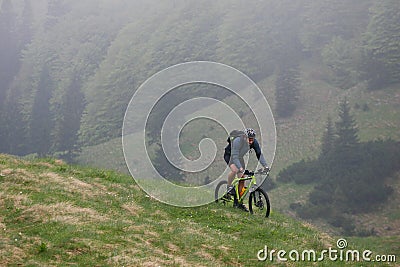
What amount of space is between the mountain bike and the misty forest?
36.3 meters

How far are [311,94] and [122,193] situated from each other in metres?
81.6

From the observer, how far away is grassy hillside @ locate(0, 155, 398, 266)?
36.8ft

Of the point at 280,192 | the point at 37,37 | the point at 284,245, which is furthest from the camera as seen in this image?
the point at 37,37

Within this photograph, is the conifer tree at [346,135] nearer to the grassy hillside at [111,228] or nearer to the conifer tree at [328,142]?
the conifer tree at [328,142]

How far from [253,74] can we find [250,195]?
94816 millimetres

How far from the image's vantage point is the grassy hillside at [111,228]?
11.2 m

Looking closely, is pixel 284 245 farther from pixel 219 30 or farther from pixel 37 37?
pixel 37 37

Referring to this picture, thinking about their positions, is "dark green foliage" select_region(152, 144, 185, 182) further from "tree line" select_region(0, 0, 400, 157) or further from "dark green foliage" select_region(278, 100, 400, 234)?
"tree line" select_region(0, 0, 400, 157)

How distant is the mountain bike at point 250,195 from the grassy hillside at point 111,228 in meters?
0.60

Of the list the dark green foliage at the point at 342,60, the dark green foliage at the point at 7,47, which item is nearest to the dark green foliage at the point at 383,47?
the dark green foliage at the point at 342,60

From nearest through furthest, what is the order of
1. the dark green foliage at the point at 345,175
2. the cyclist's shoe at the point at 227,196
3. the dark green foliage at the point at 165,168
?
the cyclist's shoe at the point at 227,196, the dark green foliage at the point at 345,175, the dark green foliage at the point at 165,168

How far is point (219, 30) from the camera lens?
13988 centimetres

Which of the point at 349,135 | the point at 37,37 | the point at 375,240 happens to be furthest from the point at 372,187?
the point at 37,37

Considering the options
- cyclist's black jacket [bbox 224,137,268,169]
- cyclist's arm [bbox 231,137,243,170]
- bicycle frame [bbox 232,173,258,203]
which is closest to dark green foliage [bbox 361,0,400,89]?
bicycle frame [bbox 232,173,258,203]
